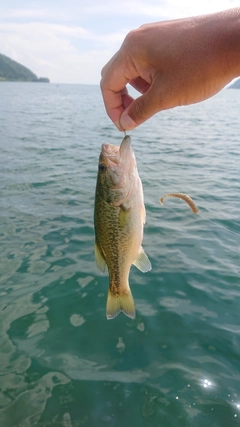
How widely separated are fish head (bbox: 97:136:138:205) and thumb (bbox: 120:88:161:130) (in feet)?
1.11

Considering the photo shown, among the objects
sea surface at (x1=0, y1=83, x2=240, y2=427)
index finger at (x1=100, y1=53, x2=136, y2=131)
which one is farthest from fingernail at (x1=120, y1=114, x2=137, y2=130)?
sea surface at (x1=0, y1=83, x2=240, y2=427)

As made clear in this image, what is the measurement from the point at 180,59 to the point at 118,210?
4.25ft

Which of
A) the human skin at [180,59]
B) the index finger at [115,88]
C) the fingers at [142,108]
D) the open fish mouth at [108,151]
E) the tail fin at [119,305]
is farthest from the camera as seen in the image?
the tail fin at [119,305]

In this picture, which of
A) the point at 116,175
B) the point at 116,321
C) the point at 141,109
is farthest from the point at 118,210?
the point at 116,321

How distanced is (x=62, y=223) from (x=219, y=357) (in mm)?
4809

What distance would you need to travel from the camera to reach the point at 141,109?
256 cm

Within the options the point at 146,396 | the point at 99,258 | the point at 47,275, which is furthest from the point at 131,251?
the point at 47,275

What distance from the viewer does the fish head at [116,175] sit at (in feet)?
9.89

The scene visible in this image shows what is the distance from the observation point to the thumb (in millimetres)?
2473

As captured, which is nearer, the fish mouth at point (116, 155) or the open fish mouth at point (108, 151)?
the fish mouth at point (116, 155)

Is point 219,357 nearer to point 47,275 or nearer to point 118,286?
point 118,286

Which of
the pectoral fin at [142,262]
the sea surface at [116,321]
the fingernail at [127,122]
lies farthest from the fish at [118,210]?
the sea surface at [116,321]

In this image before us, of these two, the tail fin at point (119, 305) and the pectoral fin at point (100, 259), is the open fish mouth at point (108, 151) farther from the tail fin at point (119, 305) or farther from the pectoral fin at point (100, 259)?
the tail fin at point (119, 305)

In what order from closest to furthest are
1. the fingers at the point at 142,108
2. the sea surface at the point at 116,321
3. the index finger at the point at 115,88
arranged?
the fingers at the point at 142,108 < the index finger at the point at 115,88 < the sea surface at the point at 116,321
